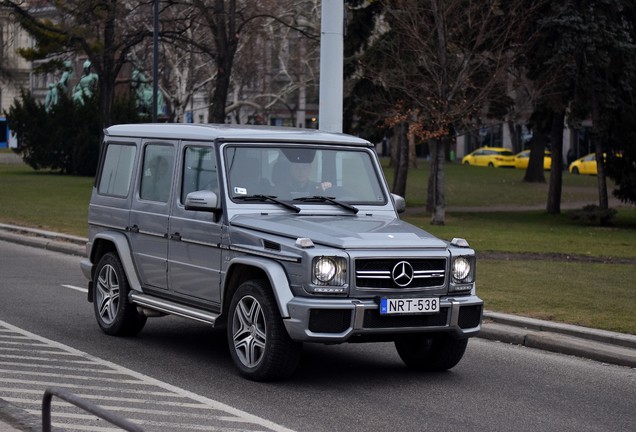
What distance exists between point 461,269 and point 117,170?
13.2 ft

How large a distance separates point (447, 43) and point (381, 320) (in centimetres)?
2332

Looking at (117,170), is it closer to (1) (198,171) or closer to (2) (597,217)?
(1) (198,171)

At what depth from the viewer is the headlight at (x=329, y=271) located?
9086 mm

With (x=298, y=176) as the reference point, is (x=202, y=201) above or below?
below

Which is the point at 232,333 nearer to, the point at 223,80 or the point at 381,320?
the point at 381,320

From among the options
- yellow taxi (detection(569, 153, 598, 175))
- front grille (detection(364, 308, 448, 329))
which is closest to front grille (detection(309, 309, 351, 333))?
front grille (detection(364, 308, 448, 329))

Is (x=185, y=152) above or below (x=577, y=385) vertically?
above

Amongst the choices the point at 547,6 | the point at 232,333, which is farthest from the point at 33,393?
the point at 547,6

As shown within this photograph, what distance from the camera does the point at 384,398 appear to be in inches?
358

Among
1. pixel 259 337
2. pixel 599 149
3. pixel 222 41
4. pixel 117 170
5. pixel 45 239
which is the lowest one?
pixel 45 239

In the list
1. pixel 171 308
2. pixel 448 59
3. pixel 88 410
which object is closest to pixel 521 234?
pixel 448 59

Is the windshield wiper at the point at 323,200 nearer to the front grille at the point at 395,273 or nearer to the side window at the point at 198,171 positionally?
the side window at the point at 198,171

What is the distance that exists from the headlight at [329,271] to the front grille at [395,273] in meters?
0.11

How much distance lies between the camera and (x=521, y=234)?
28359 mm
